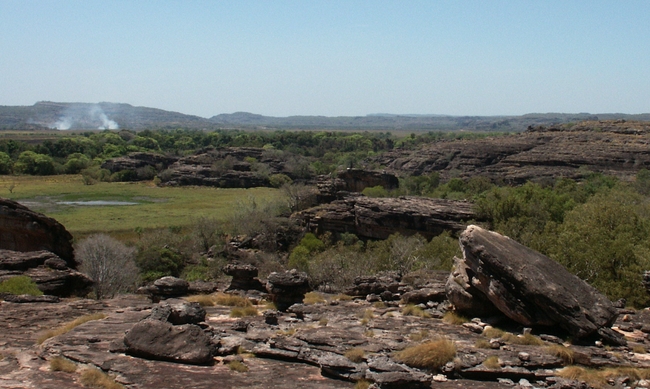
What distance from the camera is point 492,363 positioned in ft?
47.2

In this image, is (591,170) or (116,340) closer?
(116,340)

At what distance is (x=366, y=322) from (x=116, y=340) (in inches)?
295

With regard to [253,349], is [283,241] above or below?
below

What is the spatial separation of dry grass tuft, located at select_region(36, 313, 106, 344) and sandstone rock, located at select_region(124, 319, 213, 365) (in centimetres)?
268

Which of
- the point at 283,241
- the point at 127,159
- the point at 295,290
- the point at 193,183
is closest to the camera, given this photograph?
the point at 295,290

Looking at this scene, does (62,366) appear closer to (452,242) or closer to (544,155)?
(452,242)

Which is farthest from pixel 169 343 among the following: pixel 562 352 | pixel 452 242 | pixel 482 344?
pixel 452 242

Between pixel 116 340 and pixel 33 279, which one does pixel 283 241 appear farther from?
pixel 116 340

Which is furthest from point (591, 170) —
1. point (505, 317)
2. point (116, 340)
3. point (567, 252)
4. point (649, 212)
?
point (116, 340)

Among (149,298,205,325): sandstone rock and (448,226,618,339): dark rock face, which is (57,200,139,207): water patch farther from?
(448,226,618,339): dark rock face

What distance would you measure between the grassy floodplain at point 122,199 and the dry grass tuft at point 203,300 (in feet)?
147

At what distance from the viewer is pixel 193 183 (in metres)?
122

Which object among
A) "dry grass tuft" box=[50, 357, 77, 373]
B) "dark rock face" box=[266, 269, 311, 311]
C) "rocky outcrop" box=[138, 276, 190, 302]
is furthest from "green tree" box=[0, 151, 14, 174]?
"dry grass tuft" box=[50, 357, 77, 373]

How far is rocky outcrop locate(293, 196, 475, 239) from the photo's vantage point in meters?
54.6
